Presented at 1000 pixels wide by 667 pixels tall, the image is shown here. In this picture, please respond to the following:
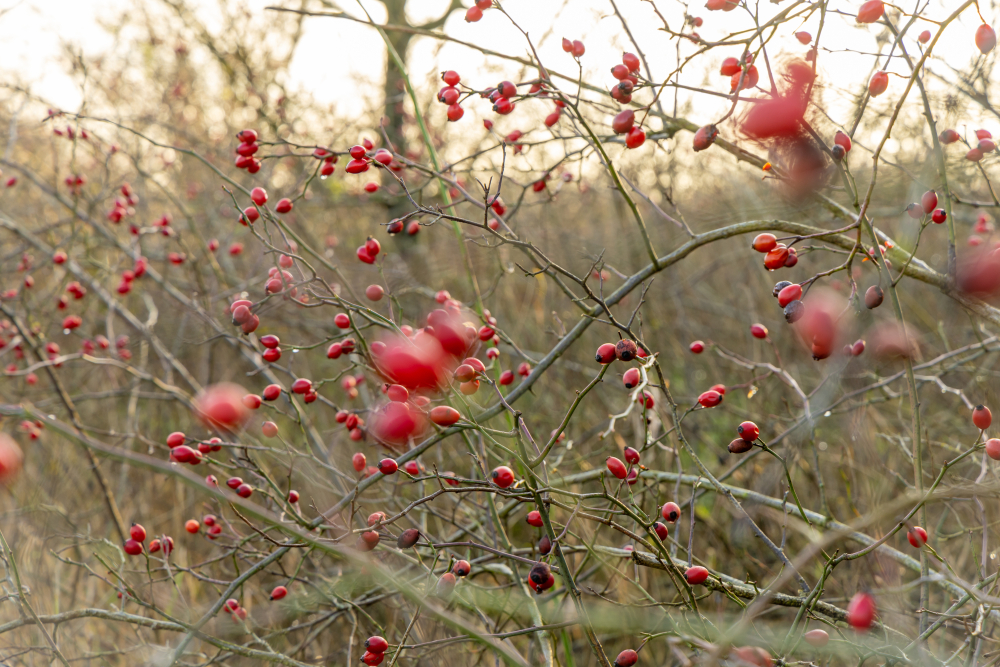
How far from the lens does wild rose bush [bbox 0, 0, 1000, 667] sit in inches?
51.2

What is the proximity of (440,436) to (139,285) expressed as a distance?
4446mm

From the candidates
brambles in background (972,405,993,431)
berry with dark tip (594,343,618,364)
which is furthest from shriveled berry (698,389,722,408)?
brambles in background (972,405,993,431)

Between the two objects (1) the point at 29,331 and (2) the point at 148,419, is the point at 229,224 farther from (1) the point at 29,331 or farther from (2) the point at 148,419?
(1) the point at 29,331

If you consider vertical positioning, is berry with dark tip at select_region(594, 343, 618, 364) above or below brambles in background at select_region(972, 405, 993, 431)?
A: above

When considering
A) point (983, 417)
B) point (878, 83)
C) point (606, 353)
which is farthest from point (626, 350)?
point (878, 83)

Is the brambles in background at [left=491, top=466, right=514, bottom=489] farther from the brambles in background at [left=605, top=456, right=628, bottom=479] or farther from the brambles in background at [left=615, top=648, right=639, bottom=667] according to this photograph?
the brambles in background at [left=615, top=648, right=639, bottom=667]

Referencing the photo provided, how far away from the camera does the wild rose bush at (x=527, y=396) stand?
1.30 m

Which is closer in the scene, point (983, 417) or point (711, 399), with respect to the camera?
point (983, 417)

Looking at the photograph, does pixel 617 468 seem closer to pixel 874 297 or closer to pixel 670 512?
pixel 670 512

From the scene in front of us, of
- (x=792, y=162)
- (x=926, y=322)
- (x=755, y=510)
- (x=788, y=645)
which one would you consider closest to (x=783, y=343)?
(x=926, y=322)

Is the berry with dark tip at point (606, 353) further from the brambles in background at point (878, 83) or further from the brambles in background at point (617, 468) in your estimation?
the brambles in background at point (878, 83)

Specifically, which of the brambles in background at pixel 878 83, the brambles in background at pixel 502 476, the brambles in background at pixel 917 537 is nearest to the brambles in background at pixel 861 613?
the brambles in background at pixel 917 537

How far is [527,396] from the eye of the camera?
3.87 m

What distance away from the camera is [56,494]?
11.9ft
